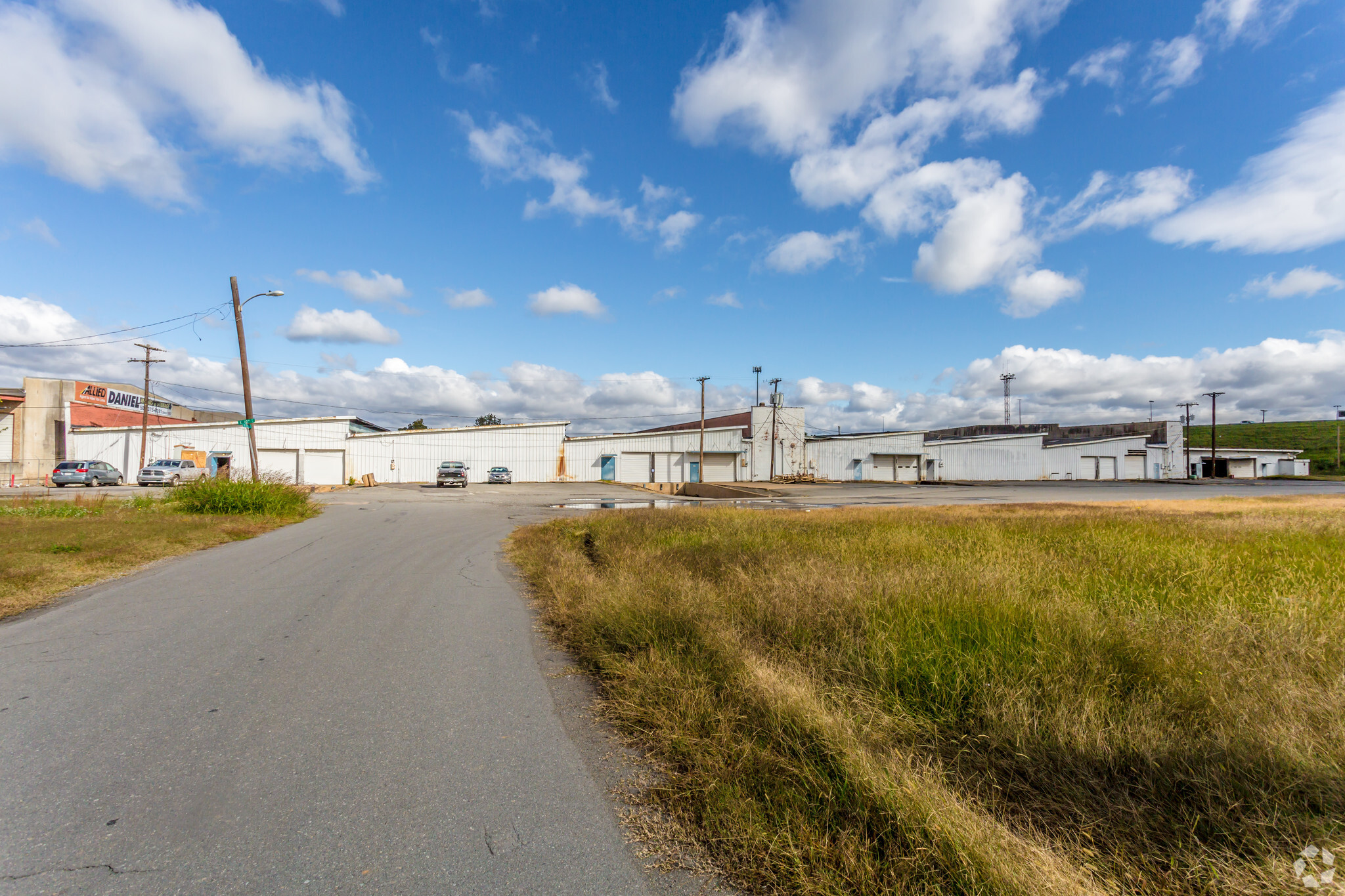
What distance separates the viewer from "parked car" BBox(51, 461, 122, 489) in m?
33.2

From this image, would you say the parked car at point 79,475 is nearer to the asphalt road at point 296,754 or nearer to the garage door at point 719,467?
the asphalt road at point 296,754

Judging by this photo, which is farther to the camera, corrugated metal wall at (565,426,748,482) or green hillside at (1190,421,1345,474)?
green hillside at (1190,421,1345,474)

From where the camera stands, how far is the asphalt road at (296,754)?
7.93 feet

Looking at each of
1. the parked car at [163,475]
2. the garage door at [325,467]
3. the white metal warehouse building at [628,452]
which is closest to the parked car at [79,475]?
the parked car at [163,475]

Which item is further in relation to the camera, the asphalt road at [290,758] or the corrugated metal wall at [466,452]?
the corrugated metal wall at [466,452]

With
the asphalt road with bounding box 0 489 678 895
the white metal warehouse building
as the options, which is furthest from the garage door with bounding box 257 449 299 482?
the asphalt road with bounding box 0 489 678 895

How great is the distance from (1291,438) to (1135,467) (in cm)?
7116

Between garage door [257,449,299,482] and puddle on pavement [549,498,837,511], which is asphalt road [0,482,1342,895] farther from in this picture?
garage door [257,449,299,482]

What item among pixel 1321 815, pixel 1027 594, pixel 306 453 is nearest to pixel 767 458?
pixel 306 453

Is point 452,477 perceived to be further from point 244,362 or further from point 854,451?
point 854,451

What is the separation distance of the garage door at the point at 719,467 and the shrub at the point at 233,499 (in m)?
34.2

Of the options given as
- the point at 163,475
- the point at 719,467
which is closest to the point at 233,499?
the point at 163,475

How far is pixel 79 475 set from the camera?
33188 millimetres

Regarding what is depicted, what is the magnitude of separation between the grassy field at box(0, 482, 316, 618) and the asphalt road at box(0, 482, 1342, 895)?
1.40 metres
